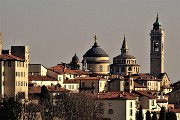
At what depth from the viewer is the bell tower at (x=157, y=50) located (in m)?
193

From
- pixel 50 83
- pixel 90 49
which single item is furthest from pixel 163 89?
pixel 50 83

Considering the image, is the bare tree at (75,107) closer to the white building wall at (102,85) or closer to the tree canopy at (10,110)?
the tree canopy at (10,110)

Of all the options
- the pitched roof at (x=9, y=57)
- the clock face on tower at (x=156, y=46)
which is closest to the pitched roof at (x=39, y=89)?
the pitched roof at (x=9, y=57)

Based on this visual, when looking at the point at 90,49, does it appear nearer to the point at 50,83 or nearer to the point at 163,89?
the point at 163,89

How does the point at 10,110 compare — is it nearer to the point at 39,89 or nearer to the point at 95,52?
the point at 39,89

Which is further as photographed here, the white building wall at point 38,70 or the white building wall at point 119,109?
the white building wall at point 38,70

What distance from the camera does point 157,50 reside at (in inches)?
7756

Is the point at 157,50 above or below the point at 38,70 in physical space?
above

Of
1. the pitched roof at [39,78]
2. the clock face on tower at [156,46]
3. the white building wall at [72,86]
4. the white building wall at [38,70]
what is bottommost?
the white building wall at [72,86]

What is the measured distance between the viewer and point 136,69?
18612cm

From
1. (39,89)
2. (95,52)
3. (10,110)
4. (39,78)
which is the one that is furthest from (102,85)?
(10,110)

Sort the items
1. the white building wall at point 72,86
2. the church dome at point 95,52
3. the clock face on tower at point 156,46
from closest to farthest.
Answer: the white building wall at point 72,86, the church dome at point 95,52, the clock face on tower at point 156,46

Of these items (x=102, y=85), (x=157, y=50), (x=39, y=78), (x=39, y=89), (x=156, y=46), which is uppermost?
(x=156, y=46)

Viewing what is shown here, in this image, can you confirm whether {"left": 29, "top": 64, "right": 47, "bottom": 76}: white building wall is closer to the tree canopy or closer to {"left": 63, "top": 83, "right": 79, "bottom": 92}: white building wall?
{"left": 63, "top": 83, "right": 79, "bottom": 92}: white building wall
